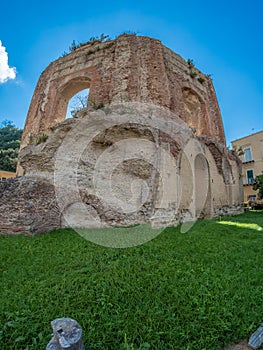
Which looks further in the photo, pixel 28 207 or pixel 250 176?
pixel 250 176

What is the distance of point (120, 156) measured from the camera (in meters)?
6.44

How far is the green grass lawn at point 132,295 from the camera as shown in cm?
183

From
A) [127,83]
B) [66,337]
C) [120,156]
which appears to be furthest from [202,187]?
[66,337]

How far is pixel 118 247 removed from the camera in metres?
3.73

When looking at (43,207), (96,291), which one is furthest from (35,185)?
(96,291)

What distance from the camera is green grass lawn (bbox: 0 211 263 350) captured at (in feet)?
5.99

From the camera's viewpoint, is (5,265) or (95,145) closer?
(5,265)

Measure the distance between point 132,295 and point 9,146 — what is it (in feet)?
95.4

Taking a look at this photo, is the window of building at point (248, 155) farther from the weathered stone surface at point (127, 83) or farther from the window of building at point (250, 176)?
the weathered stone surface at point (127, 83)

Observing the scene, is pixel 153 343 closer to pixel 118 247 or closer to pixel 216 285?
pixel 216 285

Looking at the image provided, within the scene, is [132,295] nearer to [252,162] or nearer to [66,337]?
[66,337]

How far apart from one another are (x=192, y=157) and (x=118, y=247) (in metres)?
5.73

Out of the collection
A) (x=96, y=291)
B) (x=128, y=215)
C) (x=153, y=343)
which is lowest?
(x=153, y=343)

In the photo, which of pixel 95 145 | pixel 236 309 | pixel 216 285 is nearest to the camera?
pixel 236 309
